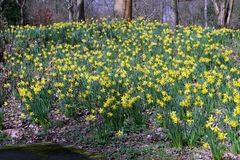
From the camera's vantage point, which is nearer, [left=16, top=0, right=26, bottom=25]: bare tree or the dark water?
the dark water

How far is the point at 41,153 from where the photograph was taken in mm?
4562

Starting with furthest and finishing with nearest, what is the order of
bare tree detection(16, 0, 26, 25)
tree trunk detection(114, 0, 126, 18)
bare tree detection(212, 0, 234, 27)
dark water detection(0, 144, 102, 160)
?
bare tree detection(16, 0, 26, 25)
bare tree detection(212, 0, 234, 27)
tree trunk detection(114, 0, 126, 18)
dark water detection(0, 144, 102, 160)

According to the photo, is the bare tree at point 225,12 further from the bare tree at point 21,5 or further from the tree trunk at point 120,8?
the bare tree at point 21,5

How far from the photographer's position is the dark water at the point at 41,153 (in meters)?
4.38

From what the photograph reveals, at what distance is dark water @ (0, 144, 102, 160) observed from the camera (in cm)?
438

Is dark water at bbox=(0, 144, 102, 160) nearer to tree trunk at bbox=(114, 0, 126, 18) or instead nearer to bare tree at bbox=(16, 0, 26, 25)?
tree trunk at bbox=(114, 0, 126, 18)

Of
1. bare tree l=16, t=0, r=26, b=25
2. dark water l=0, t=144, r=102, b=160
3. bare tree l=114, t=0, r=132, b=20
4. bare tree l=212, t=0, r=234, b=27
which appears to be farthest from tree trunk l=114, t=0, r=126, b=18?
bare tree l=16, t=0, r=26, b=25

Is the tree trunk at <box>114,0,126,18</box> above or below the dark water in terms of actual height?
above

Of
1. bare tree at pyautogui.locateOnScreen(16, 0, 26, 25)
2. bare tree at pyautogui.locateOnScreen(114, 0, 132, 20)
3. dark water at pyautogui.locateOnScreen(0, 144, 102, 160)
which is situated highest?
bare tree at pyautogui.locateOnScreen(16, 0, 26, 25)

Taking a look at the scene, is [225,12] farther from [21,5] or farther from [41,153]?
[41,153]

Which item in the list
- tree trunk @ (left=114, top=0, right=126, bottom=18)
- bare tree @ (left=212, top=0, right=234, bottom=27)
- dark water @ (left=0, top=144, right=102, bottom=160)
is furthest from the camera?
bare tree @ (left=212, top=0, right=234, bottom=27)

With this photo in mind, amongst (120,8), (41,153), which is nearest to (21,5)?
(120,8)

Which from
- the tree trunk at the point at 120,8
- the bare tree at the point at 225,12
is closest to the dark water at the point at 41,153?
the tree trunk at the point at 120,8

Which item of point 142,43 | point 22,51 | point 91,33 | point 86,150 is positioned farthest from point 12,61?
point 86,150
